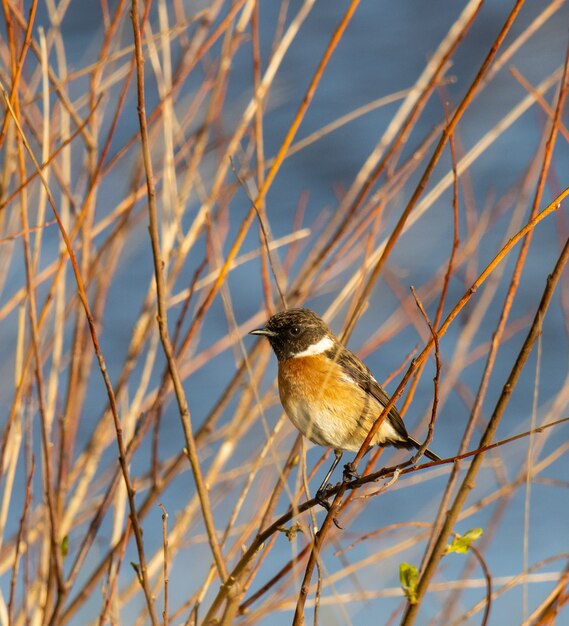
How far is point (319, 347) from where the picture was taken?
141 inches

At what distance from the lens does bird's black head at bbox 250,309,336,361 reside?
3.36 metres

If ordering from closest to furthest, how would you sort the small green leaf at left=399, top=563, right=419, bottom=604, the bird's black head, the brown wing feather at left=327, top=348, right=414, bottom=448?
the small green leaf at left=399, top=563, right=419, bottom=604 → the bird's black head → the brown wing feather at left=327, top=348, right=414, bottom=448

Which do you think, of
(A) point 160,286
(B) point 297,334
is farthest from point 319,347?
(A) point 160,286

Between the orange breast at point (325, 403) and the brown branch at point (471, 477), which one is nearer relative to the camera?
the brown branch at point (471, 477)

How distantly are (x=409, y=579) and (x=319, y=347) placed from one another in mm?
1535

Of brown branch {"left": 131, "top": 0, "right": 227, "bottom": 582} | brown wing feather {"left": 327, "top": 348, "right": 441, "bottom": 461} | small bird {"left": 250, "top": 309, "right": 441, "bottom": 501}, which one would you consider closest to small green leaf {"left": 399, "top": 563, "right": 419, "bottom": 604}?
brown branch {"left": 131, "top": 0, "right": 227, "bottom": 582}

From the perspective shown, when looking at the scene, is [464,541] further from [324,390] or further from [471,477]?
[324,390]

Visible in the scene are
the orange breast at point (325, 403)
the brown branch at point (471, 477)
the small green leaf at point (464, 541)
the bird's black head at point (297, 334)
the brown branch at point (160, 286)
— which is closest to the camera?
the brown branch at point (160, 286)

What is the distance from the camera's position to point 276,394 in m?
3.78

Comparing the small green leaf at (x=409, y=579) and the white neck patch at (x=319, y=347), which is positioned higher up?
the white neck patch at (x=319, y=347)

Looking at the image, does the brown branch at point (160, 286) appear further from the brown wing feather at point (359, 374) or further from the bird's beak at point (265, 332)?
the brown wing feather at point (359, 374)

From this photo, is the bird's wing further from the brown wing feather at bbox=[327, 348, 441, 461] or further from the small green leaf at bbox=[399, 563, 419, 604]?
the small green leaf at bbox=[399, 563, 419, 604]

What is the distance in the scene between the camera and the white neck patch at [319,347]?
3533 mm

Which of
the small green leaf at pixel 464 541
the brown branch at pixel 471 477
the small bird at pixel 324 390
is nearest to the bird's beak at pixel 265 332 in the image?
the small bird at pixel 324 390
